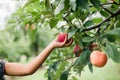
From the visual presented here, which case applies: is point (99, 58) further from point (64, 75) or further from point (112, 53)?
Answer: point (64, 75)

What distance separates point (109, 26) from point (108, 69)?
2664 mm

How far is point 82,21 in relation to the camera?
4.44ft

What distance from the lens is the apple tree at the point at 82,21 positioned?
1.14 m

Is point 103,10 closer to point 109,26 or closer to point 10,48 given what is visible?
point 109,26

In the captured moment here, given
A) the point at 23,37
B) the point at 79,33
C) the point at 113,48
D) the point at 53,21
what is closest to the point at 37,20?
the point at 53,21

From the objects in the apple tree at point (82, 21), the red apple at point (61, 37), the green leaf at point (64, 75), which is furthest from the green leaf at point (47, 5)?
the green leaf at point (64, 75)

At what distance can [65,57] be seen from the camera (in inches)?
68.9

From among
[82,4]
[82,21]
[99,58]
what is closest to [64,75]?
[82,21]

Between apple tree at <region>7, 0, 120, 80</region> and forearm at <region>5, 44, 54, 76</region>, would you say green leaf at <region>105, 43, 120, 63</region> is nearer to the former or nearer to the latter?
apple tree at <region>7, 0, 120, 80</region>

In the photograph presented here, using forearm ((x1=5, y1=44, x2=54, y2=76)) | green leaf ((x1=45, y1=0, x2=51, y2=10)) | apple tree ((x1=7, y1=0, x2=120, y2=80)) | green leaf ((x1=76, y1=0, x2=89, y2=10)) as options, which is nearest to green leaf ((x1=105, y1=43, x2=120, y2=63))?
apple tree ((x1=7, y1=0, x2=120, y2=80))

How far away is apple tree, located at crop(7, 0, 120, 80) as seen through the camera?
1.14m

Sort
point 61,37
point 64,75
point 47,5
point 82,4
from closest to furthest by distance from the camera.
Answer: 1. point 82,4
2. point 47,5
3. point 61,37
4. point 64,75

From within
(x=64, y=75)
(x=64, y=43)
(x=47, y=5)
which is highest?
(x=47, y=5)

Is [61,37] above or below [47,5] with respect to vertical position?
below
